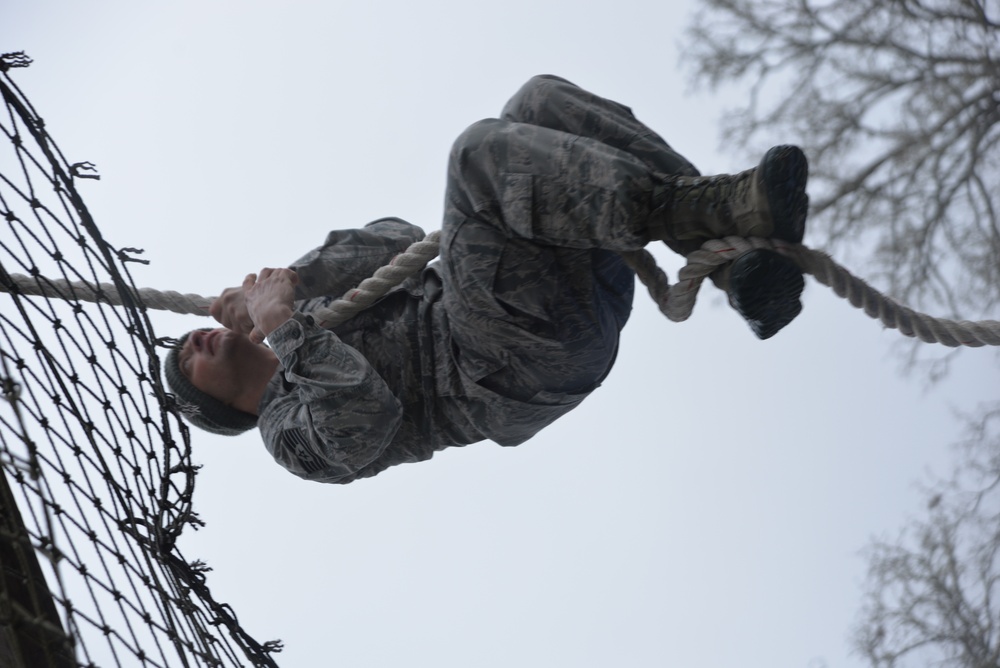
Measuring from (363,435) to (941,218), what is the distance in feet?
14.6

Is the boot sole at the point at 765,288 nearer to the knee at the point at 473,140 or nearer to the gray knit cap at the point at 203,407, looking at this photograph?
the knee at the point at 473,140

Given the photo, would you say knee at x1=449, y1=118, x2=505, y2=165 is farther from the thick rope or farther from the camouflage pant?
the thick rope

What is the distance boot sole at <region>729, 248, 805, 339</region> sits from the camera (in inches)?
50.0

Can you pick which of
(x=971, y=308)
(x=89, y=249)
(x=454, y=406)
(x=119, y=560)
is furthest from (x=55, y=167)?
(x=971, y=308)

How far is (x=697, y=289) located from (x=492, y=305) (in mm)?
304

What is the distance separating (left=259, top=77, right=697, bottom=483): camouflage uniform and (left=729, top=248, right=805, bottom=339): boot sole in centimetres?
15

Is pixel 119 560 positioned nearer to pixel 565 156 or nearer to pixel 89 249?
pixel 89 249

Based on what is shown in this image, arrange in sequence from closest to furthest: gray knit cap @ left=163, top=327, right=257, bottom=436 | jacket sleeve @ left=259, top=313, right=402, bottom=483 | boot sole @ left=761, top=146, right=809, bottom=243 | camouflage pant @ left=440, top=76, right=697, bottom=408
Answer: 1. boot sole @ left=761, top=146, right=809, bottom=243
2. camouflage pant @ left=440, top=76, right=697, bottom=408
3. jacket sleeve @ left=259, top=313, right=402, bottom=483
4. gray knit cap @ left=163, top=327, right=257, bottom=436

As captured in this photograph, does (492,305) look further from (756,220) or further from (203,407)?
(203,407)

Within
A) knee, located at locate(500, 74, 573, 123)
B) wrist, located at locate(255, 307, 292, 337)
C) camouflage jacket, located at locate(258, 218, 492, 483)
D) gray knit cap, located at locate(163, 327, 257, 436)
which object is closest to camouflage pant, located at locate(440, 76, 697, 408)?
knee, located at locate(500, 74, 573, 123)

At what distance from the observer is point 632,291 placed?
5.70 ft

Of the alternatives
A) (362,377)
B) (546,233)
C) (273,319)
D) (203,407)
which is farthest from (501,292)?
(203,407)

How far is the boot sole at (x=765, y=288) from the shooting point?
Answer: 1.27m

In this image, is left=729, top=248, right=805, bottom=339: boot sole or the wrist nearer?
left=729, top=248, right=805, bottom=339: boot sole
